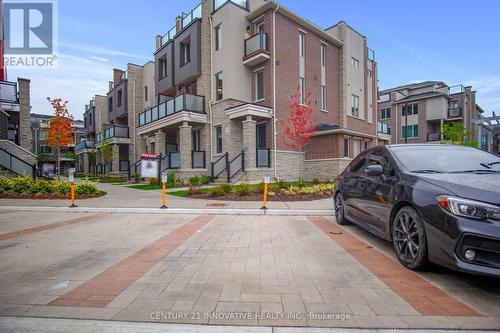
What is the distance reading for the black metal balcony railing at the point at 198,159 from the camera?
1964 cm

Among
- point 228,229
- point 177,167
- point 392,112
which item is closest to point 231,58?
point 177,167

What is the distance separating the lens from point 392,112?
4500 centimetres

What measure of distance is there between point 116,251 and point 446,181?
507cm

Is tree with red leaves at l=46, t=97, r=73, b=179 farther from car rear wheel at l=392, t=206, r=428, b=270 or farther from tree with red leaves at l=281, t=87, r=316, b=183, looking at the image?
car rear wheel at l=392, t=206, r=428, b=270

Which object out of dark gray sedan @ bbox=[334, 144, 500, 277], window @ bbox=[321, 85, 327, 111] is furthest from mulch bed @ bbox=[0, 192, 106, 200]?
window @ bbox=[321, 85, 327, 111]

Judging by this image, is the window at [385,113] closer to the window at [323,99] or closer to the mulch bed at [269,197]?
the window at [323,99]

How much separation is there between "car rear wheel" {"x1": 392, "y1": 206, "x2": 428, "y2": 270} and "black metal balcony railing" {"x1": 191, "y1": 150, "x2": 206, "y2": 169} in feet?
54.1

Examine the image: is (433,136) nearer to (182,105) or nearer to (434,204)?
(182,105)

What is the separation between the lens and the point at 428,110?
136ft

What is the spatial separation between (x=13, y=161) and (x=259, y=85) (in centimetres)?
1600

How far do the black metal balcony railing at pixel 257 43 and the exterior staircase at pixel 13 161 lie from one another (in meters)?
15.6

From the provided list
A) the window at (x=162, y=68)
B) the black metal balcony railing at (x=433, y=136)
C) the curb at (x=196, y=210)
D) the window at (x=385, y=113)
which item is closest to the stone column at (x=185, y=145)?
the window at (x=162, y=68)

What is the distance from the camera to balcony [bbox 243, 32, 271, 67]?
18.6 m

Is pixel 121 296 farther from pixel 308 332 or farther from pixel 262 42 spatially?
pixel 262 42
